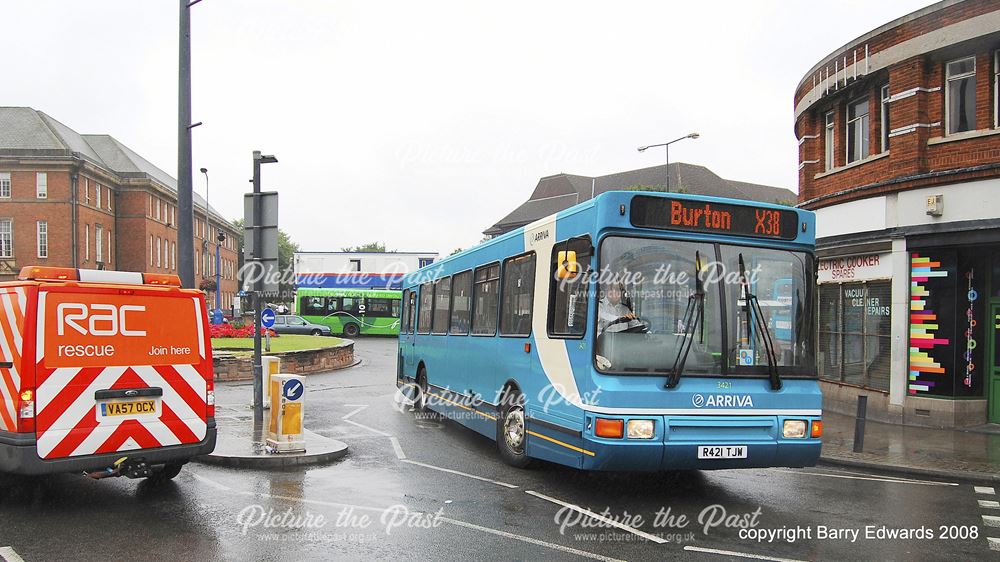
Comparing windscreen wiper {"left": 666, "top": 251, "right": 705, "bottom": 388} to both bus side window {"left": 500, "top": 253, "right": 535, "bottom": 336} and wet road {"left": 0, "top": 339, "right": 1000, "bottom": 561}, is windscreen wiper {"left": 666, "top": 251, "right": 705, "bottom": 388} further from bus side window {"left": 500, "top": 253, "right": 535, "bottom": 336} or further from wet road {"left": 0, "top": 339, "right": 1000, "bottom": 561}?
bus side window {"left": 500, "top": 253, "right": 535, "bottom": 336}

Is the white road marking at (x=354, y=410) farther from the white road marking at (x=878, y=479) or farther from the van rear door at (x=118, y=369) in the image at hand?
the white road marking at (x=878, y=479)

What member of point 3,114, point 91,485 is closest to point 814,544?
point 91,485

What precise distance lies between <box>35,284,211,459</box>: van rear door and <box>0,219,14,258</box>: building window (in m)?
60.9

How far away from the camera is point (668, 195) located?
25.3 ft

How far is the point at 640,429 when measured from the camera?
7.20 meters

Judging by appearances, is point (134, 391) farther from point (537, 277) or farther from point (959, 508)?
point (959, 508)

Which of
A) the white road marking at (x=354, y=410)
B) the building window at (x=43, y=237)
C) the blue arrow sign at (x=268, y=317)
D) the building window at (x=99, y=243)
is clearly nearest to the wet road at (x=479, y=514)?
the white road marking at (x=354, y=410)

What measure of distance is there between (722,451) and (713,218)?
91.2 inches

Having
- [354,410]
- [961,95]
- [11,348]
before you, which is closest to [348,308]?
[354,410]

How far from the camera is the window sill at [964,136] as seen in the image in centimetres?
1363

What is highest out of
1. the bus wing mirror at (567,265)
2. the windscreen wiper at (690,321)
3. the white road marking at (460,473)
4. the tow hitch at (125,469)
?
the bus wing mirror at (567,265)

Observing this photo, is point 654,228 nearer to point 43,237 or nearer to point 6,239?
point 43,237

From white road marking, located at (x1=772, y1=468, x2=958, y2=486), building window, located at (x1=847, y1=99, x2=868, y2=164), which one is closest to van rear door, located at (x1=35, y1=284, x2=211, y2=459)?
white road marking, located at (x1=772, y1=468, x2=958, y2=486)

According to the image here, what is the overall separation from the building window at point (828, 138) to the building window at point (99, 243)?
59.8 metres
